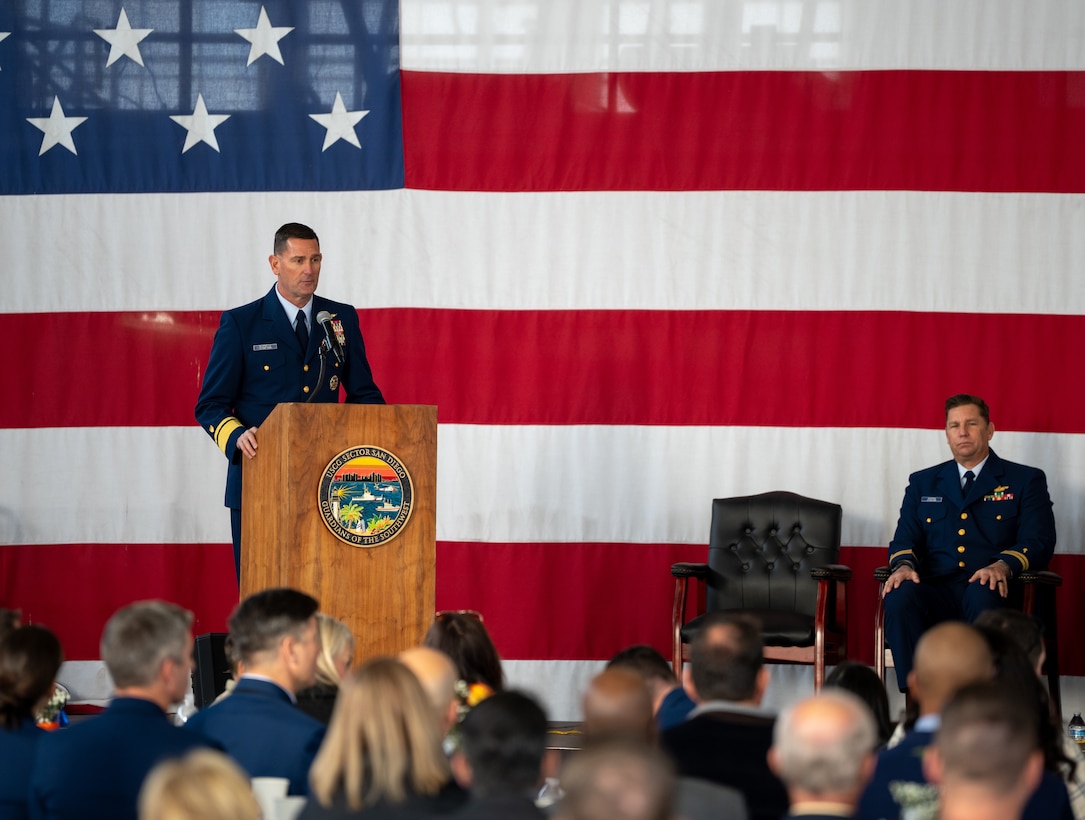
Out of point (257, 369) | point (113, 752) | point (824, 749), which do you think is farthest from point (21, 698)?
point (257, 369)

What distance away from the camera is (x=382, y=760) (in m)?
1.99

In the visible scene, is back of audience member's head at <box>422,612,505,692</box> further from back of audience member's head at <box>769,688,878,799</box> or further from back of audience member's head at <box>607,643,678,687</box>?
back of audience member's head at <box>769,688,878,799</box>

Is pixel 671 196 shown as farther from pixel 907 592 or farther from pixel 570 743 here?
pixel 570 743

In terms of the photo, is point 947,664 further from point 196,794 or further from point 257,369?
point 257,369

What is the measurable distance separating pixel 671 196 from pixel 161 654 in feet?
12.8

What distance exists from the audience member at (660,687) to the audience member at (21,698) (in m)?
1.17

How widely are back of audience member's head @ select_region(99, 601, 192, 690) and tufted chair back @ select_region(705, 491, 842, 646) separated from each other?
3353mm

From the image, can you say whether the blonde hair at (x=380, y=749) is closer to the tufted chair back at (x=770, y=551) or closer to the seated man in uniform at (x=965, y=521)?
the seated man in uniform at (x=965, y=521)

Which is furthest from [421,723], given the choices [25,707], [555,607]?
[555,607]

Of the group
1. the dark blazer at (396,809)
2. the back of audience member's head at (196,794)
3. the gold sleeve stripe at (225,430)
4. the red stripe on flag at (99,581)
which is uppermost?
the gold sleeve stripe at (225,430)

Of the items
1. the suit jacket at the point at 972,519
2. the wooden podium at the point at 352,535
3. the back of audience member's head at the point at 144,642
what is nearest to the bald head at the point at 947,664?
the back of audience member's head at the point at 144,642

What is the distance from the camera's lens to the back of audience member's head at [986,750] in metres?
1.90

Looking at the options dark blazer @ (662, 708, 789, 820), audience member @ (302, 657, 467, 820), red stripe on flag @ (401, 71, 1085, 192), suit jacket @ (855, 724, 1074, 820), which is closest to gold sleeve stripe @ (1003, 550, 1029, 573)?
red stripe on flag @ (401, 71, 1085, 192)

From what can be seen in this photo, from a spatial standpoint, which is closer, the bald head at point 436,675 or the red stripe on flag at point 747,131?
the bald head at point 436,675
